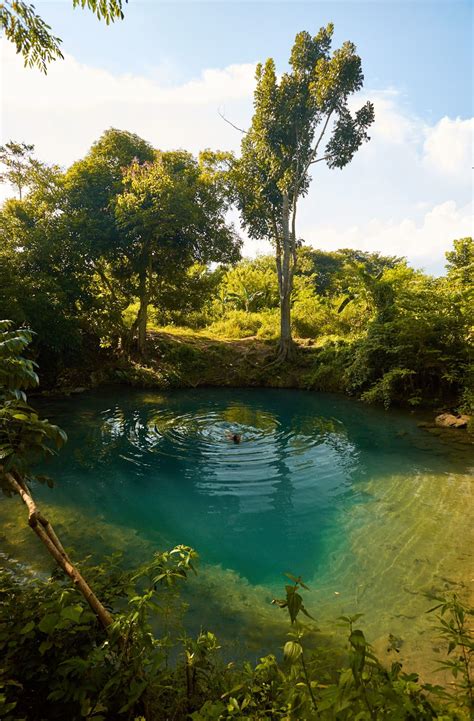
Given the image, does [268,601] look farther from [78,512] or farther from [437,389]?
[437,389]

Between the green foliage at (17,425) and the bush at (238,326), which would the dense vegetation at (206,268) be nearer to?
the bush at (238,326)

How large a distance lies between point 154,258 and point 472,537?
1530cm

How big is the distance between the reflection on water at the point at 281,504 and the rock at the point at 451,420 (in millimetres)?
706

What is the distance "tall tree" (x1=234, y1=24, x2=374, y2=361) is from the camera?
15.1 m

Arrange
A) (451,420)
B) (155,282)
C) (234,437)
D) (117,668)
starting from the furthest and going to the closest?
(155,282), (451,420), (234,437), (117,668)

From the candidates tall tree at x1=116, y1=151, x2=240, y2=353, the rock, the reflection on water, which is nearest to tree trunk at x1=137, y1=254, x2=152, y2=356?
tall tree at x1=116, y1=151, x2=240, y2=353

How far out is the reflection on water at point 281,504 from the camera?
442cm

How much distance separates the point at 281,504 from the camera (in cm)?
652

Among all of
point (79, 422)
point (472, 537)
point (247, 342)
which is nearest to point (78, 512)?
point (79, 422)

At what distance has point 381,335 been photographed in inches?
524

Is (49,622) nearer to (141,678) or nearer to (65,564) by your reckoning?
(65,564)

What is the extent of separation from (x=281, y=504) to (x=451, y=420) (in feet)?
21.6

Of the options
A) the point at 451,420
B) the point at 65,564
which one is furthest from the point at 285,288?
the point at 65,564

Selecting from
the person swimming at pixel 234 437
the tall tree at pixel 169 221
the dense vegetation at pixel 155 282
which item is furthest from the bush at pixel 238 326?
the person swimming at pixel 234 437
